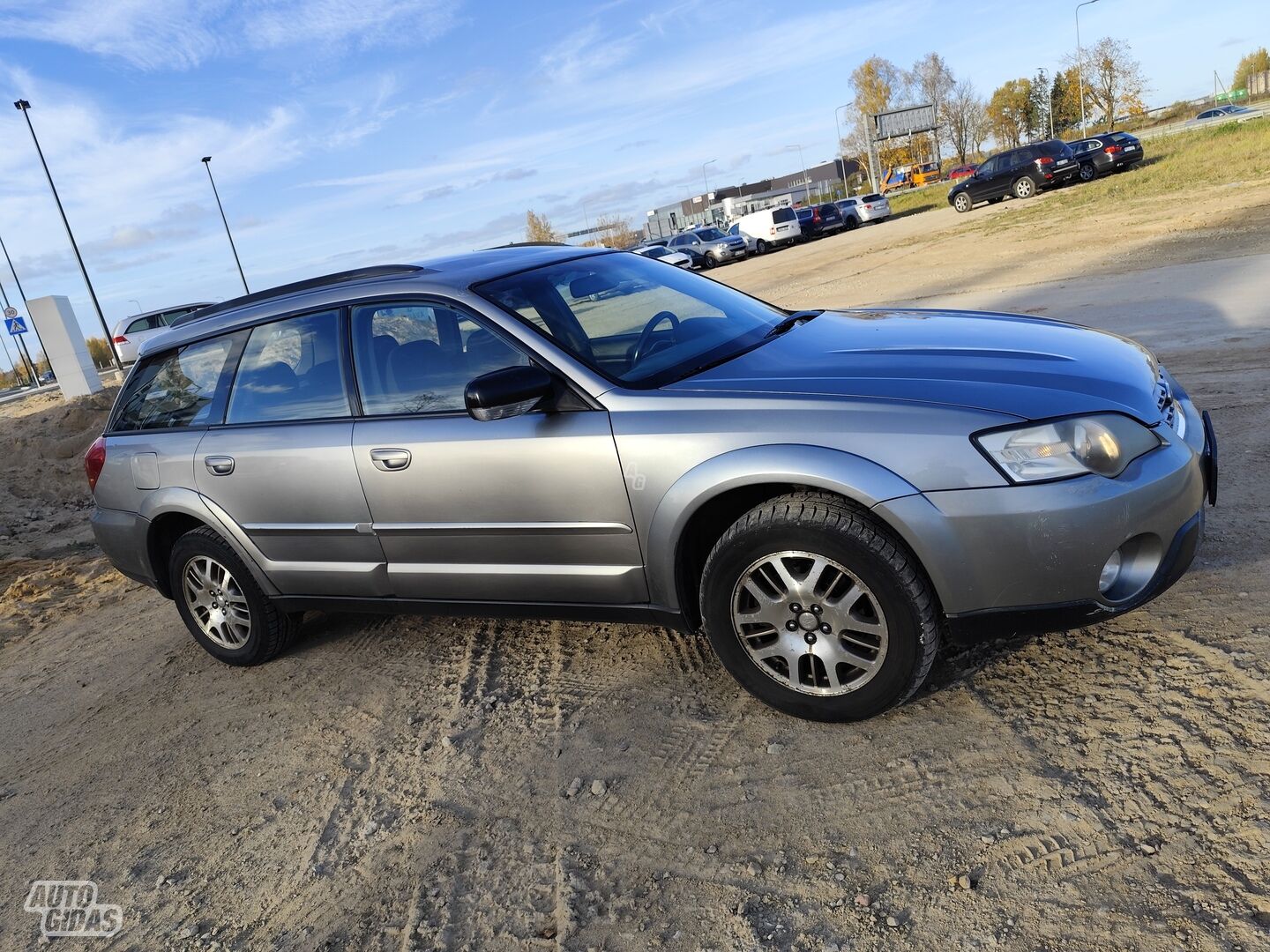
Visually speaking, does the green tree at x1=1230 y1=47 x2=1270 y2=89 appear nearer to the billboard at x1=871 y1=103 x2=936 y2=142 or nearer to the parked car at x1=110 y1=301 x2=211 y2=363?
the billboard at x1=871 y1=103 x2=936 y2=142

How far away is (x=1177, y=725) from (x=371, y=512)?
304 cm

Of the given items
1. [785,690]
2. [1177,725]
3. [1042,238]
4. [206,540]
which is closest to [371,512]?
[206,540]

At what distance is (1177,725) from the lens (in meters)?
A: 2.75

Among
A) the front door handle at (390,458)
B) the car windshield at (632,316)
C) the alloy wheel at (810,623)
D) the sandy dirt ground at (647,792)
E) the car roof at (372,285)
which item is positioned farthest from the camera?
the car roof at (372,285)

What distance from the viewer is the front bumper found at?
2.69m

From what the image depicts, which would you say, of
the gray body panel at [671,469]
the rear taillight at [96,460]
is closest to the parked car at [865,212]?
the gray body panel at [671,469]

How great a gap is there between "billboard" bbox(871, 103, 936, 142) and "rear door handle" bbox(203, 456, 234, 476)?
70839mm

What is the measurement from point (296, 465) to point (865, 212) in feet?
130

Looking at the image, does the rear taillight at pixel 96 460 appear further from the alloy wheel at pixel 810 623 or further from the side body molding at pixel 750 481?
the alloy wheel at pixel 810 623

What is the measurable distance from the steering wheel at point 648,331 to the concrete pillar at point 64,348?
18.6 metres

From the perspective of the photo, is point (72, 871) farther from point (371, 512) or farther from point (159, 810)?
point (371, 512)

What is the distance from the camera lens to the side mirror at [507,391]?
314 centimetres

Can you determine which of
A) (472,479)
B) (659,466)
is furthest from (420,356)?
(659,466)

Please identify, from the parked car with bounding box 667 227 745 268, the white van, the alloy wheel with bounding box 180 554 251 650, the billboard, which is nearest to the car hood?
the alloy wheel with bounding box 180 554 251 650
